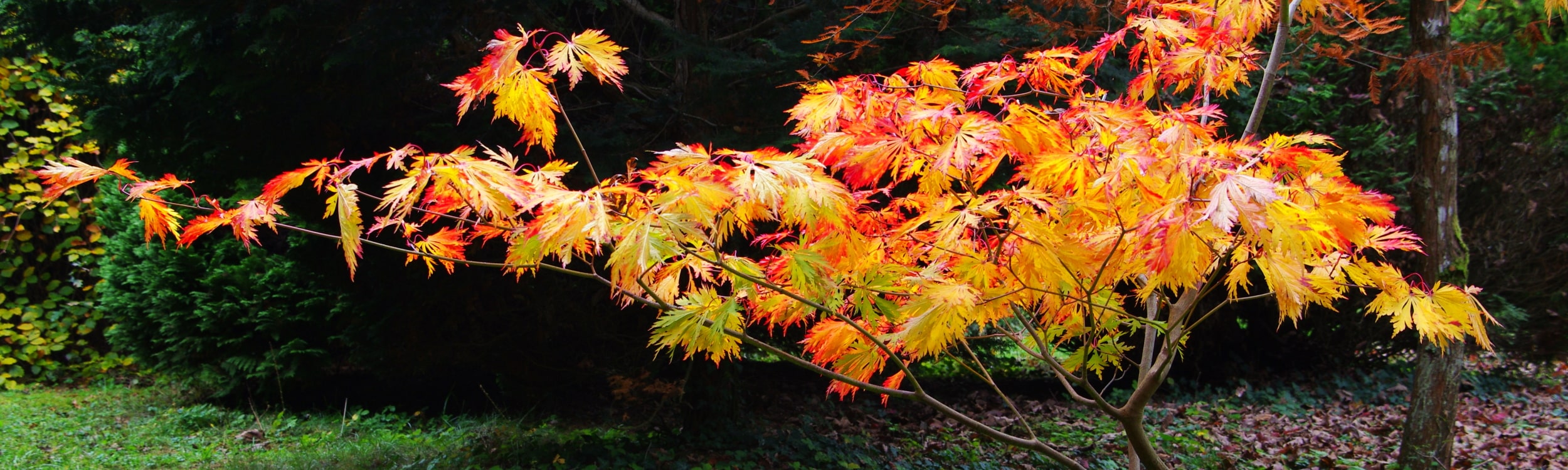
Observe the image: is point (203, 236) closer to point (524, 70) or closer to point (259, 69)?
point (259, 69)

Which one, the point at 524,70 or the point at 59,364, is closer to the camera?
the point at 524,70

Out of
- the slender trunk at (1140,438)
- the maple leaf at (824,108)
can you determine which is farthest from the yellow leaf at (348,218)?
the slender trunk at (1140,438)

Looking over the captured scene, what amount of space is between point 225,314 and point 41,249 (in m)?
2.77

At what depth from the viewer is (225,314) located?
587 cm

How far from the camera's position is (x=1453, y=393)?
450 centimetres

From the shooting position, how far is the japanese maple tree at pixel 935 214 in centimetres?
174

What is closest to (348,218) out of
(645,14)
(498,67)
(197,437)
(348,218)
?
(348,218)

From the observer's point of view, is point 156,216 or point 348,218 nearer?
point 348,218

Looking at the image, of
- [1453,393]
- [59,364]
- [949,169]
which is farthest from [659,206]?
[59,364]

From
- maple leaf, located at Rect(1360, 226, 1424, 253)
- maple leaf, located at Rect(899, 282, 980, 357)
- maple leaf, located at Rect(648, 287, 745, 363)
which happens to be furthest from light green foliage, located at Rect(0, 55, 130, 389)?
maple leaf, located at Rect(1360, 226, 1424, 253)

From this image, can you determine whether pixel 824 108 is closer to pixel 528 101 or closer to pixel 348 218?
pixel 528 101

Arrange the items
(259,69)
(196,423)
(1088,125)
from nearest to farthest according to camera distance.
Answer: (1088,125) → (259,69) → (196,423)

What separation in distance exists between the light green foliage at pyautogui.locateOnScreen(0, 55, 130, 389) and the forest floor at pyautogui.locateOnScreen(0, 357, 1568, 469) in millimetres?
407

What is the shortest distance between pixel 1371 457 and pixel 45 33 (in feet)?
25.0
